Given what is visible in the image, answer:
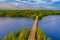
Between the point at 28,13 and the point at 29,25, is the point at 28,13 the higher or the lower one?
the higher one

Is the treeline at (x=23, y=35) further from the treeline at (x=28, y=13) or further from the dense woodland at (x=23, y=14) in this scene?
the treeline at (x=28, y=13)

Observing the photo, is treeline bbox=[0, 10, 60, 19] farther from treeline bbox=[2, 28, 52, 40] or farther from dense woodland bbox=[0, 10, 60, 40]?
treeline bbox=[2, 28, 52, 40]

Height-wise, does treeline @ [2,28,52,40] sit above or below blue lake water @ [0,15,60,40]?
below

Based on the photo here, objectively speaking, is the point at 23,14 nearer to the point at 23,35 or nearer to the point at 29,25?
the point at 29,25

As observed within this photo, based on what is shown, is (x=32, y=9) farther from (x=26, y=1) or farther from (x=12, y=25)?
(x=12, y=25)

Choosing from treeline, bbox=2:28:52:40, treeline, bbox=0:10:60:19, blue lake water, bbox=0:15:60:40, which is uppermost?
treeline, bbox=0:10:60:19

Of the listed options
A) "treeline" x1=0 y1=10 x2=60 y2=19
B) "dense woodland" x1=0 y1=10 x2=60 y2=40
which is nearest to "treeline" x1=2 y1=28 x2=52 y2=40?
"dense woodland" x1=0 y1=10 x2=60 y2=40

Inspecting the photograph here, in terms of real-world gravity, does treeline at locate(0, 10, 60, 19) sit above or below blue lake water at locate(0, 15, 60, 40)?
above

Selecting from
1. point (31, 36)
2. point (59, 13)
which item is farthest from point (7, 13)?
point (59, 13)

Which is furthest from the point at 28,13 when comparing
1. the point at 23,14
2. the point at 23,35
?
the point at 23,35
